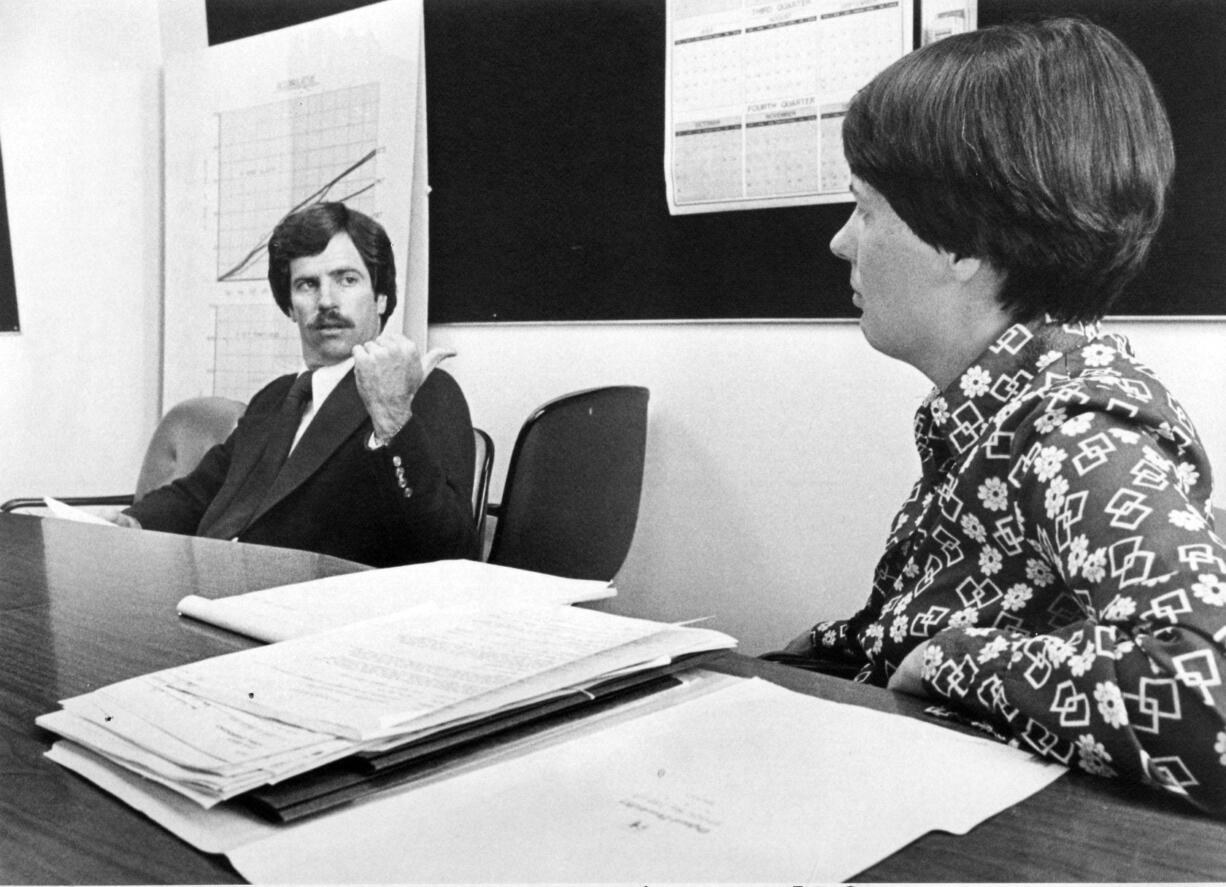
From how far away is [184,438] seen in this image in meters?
2.76

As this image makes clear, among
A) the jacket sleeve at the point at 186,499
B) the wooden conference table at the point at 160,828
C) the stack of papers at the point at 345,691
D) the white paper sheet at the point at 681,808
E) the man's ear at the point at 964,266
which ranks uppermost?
the man's ear at the point at 964,266

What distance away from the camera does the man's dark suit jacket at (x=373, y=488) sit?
1.87 metres

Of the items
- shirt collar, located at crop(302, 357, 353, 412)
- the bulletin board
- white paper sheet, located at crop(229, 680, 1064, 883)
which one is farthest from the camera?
shirt collar, located at crop(302, 357, 353, 412)

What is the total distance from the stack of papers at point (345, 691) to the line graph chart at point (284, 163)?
84.2 inches

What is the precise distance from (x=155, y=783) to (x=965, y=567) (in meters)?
0.71

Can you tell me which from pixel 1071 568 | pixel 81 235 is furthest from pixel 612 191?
pixel 81 235

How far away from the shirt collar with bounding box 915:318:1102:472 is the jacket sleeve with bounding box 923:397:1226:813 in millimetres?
157

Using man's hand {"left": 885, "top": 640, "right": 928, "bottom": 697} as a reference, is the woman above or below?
above

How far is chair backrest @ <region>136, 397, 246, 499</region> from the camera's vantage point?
8.98 ft

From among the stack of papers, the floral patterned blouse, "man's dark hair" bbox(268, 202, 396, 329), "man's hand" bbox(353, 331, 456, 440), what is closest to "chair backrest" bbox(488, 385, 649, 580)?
"man's hand" bbox(353, 331, 456, 440)

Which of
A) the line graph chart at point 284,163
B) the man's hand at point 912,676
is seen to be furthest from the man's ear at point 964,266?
the line graph chart at point 284,163

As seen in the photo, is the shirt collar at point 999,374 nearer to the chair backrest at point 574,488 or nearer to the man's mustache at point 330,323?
the chair backrest at point 574,488

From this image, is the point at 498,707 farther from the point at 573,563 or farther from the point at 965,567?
the point at 573,563

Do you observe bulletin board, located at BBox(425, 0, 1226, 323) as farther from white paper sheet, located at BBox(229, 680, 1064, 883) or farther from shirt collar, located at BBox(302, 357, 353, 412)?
white paper sheet, located at BBox(229, 680, 1064, 883)
